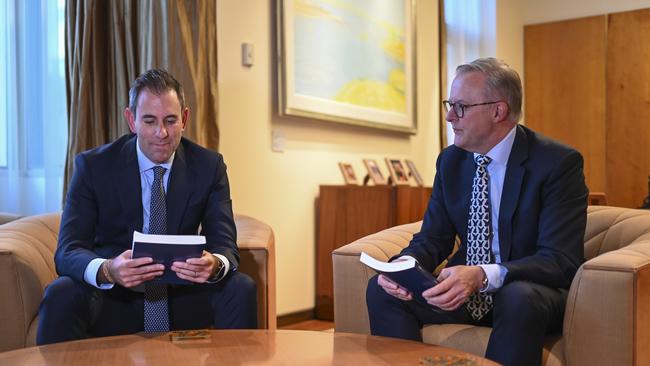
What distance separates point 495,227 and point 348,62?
255cm

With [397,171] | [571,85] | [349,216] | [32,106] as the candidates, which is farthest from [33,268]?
[571,85]

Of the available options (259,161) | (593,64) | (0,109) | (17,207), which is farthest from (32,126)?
(593,64)

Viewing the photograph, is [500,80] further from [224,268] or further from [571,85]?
[571,85]

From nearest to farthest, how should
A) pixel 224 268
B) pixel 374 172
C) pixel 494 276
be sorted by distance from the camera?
pixel 494 276, pixel 224 268, pixel 374 172

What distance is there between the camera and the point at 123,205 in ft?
7.45

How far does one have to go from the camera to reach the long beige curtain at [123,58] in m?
3.10

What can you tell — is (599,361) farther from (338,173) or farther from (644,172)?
(644,172)

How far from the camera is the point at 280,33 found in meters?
3.99

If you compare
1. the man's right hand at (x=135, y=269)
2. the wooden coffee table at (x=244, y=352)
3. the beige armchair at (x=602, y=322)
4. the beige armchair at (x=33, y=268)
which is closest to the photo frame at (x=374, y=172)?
the beige armchair at (x=33, y=268)

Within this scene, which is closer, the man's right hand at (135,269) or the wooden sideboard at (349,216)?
the man's right hand at (135,269)

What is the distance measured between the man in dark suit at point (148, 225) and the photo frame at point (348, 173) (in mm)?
2124

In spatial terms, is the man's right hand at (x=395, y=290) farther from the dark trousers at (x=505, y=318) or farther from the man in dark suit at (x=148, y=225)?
the man in dark suit at (x=148, y=225)

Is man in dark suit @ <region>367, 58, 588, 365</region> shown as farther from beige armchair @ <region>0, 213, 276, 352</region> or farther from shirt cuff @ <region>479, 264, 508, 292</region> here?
beige armchair @ <region>0, 213, 276, 352</region>

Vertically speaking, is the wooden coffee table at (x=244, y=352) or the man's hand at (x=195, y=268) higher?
the man's hand at (x=195, y=268)
